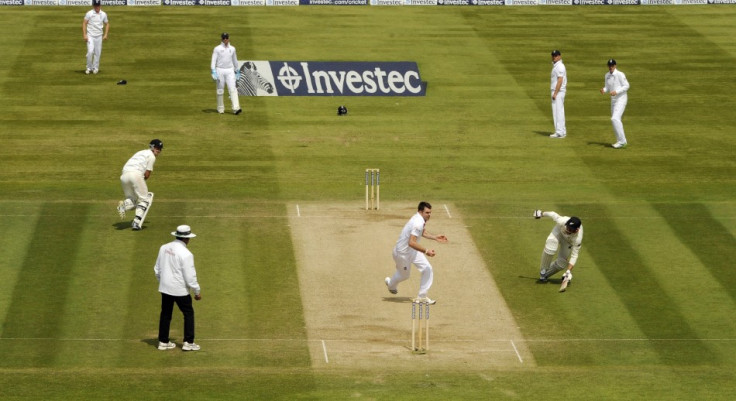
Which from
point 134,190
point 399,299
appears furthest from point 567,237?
point 134,190

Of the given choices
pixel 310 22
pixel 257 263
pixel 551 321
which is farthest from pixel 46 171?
pixel 310 22

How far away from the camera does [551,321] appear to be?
26844 millimetres

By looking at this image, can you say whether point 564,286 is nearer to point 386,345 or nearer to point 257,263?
point 386,345

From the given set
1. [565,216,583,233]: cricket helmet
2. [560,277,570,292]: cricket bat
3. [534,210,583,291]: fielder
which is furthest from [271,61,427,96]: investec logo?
[565,216,583,233]: cricket helmet

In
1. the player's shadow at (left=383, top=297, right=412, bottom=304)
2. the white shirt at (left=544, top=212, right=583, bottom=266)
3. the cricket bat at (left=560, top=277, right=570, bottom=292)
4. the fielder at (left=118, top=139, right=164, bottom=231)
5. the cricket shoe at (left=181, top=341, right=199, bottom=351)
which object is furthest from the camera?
the fielder at (left=118, top=139, right=164, bottom=231)

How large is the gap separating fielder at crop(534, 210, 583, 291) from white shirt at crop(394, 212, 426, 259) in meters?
2.59

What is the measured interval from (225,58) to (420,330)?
1991 centimetres

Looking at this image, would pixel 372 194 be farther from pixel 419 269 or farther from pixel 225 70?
pixel 225 70

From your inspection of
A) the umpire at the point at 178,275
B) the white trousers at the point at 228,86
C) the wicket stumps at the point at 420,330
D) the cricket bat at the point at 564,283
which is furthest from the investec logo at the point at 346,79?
the umpire at the point at 178,275

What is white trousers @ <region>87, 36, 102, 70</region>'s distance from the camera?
47.4 m

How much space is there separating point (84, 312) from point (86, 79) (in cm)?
2200

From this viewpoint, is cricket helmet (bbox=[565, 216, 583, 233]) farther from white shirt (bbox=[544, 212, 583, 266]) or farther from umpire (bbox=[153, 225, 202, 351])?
umpire (bbox=[153, 225, 202, 351])

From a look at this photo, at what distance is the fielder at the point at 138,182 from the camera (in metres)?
31.3

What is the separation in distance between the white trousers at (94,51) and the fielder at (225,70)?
21.2ft
